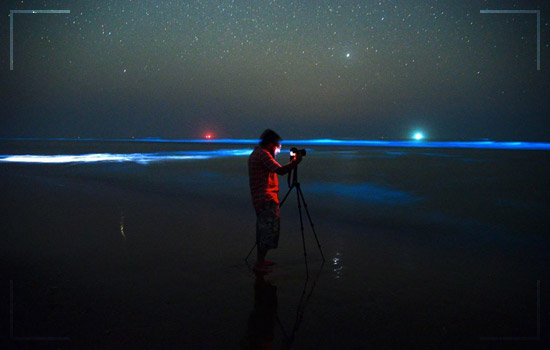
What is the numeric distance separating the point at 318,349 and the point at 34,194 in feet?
36.8

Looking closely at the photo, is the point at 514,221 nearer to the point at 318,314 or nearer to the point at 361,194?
the point at 361,194

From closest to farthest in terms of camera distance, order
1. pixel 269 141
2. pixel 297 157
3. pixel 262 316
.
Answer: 1. pixel 262 316
2. pixel 297 157
3. pixel 269 141

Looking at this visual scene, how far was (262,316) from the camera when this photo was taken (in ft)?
11.7

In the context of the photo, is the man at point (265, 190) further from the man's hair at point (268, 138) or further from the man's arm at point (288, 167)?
the man's arm at point (288, 167)

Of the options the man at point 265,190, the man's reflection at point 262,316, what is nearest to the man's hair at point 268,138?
the man at point 265,190

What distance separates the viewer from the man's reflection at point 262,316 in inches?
124

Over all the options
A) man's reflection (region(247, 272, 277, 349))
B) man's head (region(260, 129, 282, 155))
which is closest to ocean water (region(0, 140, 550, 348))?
man's reflection (region(247, 272, 277, 349))

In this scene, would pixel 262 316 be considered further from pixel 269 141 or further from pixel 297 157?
pixel 269 141

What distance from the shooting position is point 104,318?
3500 mm

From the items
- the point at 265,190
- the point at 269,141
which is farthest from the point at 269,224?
the point at 269,141

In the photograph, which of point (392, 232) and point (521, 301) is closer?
point (521, 301)

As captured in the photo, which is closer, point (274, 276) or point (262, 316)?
point (262, 316)

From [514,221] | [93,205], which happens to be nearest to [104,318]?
[93,205]

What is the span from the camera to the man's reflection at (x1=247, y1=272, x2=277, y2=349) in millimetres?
3141
